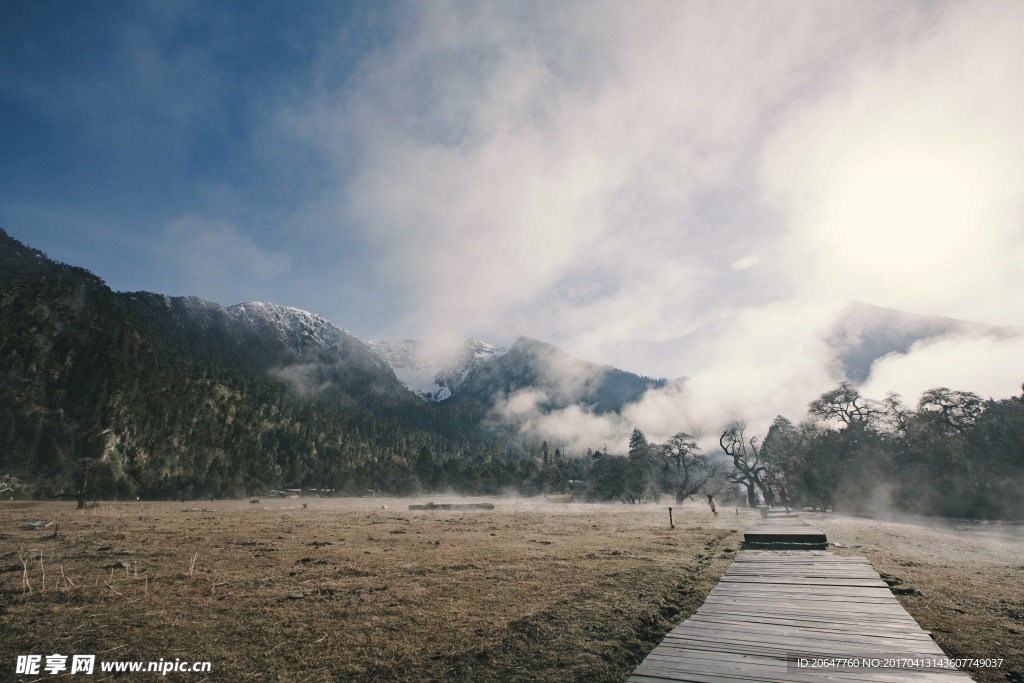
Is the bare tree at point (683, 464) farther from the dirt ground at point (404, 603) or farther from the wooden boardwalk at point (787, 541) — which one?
the wooden boardwalk at point (787, 541)

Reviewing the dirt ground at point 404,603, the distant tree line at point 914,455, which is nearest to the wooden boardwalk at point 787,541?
the dirt ground at point 404,603

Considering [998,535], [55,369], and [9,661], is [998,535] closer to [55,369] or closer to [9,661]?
[9,661]

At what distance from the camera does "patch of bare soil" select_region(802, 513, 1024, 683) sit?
303 inches

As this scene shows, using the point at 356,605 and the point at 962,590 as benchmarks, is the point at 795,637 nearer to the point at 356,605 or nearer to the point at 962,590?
the point at 962,590

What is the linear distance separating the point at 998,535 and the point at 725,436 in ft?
141

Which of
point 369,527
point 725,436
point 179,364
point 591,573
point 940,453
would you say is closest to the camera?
point 591,573

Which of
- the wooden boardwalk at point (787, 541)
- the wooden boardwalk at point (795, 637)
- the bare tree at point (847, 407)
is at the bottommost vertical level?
the wooden boardwalk at point (787, 541)

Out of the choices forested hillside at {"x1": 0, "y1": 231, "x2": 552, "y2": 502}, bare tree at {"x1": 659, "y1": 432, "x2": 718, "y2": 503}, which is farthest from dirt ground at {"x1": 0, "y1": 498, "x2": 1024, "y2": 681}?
Answer: bare tree at {"x1": 659, "y1": 432, "x2": 718, "y2": 503}

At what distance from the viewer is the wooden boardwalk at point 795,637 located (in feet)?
19.7

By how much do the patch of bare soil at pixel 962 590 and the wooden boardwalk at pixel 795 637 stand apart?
2.57ft

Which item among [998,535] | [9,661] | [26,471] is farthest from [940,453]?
[26,471]

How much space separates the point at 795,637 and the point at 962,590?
29.7 feet

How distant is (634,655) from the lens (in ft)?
25.6

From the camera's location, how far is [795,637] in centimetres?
739
